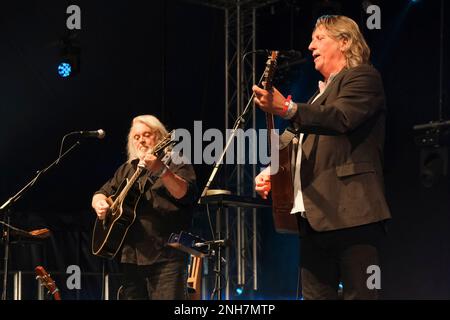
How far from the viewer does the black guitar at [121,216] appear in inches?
177

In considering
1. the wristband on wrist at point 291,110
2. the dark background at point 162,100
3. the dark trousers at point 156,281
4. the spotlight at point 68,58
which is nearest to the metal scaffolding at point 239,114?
the dark background at point 162,100

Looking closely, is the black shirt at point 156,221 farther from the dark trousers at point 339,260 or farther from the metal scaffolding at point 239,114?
the metal scaffolding at point 239,114

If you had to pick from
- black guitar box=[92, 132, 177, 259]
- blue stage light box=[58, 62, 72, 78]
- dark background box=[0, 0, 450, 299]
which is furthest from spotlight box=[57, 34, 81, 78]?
black guitar box=[92, 132, 177, 259]

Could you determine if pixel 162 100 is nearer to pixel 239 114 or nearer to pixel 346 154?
pixel 239 114

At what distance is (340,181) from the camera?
289 cm

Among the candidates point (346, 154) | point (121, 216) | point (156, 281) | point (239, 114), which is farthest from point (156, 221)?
point (239, 114)

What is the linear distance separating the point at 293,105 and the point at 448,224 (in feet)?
14.3

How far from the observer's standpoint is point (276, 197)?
318cm

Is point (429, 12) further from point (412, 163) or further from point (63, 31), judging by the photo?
point (63, 31)

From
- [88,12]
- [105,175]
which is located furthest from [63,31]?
[105,175]

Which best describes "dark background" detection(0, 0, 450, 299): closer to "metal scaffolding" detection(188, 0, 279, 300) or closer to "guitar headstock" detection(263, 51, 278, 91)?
"metal scaffolding" detection(188, 0, 279, 300)

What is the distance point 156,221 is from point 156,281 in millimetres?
369

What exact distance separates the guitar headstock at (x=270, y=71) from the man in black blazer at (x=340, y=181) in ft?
0.34
